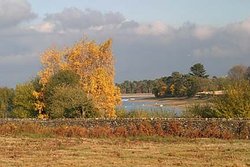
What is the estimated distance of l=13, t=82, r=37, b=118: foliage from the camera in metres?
52.1

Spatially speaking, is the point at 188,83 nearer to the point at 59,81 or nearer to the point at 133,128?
the point at 59,81

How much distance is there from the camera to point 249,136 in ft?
85.8

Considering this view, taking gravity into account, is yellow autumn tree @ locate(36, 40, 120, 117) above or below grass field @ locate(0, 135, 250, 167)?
above

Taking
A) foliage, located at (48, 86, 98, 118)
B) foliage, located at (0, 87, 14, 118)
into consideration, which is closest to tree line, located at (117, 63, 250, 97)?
foliage, located at (0, 87, 14, 118)

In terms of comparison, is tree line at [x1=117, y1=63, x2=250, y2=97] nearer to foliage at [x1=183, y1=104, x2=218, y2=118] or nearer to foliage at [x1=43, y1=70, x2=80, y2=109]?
foliage at [x1=43, y1=70, x2=80, y2=109]

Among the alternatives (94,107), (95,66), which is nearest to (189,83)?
(95,66)

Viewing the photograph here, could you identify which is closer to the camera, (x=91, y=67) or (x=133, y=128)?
(x=133, y=128)

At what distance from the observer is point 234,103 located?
1441 inches

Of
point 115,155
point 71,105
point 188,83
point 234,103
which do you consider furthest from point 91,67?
point 188,83

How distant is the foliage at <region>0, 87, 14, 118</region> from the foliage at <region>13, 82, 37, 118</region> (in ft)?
17.4

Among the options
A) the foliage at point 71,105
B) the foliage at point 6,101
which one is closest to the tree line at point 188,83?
the foliage at point 6,101

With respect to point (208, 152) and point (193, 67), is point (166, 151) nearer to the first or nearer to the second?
point (208, 152)

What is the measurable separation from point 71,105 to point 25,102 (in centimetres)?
1238

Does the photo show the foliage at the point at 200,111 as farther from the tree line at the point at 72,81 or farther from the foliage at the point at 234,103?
the tree line at the point at 72,81
